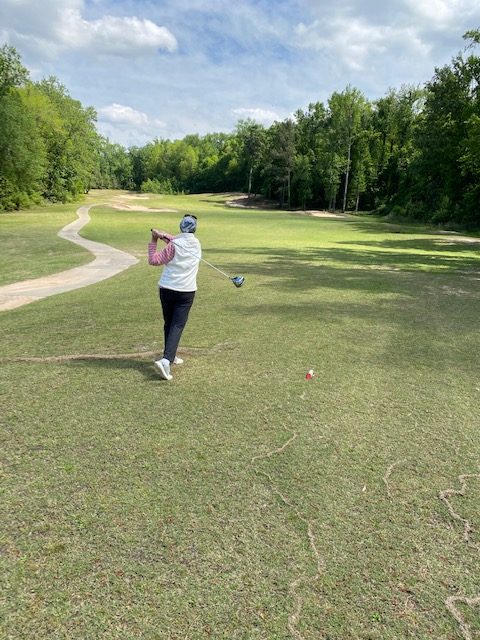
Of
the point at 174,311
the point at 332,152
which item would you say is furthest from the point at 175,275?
the point at 332,152

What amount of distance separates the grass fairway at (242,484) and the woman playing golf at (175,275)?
0.57 meters

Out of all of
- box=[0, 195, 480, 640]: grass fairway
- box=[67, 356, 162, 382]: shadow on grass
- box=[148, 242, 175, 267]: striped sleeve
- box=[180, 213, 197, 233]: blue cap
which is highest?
box=[180, 213, 197, 233]: blue cap

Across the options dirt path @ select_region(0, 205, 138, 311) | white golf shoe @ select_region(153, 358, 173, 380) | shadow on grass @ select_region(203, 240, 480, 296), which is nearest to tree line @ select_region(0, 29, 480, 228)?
shadow on grass @ select_region(203, 240, 480, 296)

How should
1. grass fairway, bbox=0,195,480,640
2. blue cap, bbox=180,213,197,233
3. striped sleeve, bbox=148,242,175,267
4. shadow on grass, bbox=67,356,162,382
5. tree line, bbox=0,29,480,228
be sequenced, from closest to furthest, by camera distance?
grass fairway, bbox=0,195,480,640, striped sleeve, bbox=148,242,175,267, blue cap, bbox=180,213,197,233, shadow on grass, bbox=67,356,162,382, tree line, bbox=0,29,480,228

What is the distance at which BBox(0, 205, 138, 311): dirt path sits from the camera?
12852 mm

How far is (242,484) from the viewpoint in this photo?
4.00 metres

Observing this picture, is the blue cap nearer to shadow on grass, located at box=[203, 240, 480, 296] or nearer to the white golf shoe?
the white golf shoe

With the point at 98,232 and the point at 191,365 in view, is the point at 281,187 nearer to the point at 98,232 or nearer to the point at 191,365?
the point at 98,232

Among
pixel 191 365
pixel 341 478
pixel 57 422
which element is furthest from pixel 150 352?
pixel 341 478

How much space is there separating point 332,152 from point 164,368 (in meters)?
71.0

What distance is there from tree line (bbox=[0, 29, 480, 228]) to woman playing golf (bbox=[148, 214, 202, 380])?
21969 mm

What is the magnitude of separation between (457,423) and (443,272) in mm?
13262

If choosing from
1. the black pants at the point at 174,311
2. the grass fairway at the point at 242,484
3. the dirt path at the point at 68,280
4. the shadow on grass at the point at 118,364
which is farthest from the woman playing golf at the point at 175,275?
the dirt path at the point at 68,280

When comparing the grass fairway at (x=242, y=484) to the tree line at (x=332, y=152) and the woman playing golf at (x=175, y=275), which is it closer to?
the woman playing golf at (x=175, y=275)
